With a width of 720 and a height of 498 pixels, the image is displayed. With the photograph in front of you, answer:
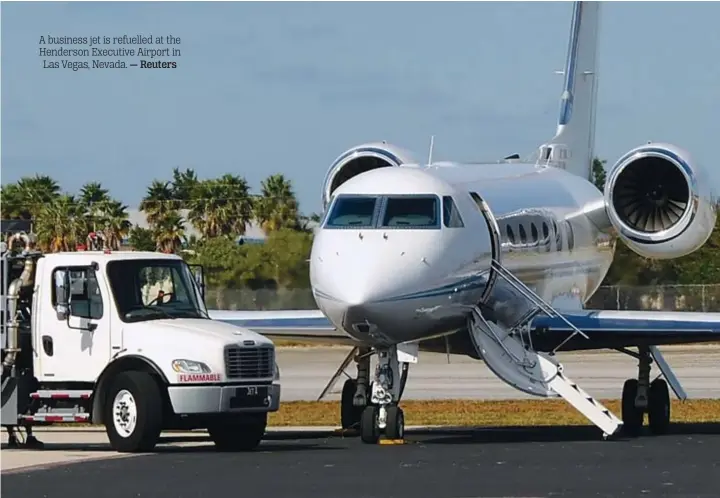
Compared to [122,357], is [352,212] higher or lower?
higher

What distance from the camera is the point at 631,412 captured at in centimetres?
2595

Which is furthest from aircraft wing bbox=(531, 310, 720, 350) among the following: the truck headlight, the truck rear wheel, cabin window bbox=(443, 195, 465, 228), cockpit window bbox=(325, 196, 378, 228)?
the truck rear wheel

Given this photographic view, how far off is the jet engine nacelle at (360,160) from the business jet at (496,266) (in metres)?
0.02

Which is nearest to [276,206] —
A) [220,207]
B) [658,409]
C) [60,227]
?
[220,207]

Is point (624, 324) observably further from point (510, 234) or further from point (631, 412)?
point (510, 234)

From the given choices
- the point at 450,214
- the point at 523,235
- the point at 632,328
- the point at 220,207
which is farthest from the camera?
the point at 220,207

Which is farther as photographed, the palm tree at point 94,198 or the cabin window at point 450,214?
the palm tree at point 94,198

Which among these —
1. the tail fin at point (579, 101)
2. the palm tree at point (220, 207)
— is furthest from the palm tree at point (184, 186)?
the tail fin at point (579, 101)

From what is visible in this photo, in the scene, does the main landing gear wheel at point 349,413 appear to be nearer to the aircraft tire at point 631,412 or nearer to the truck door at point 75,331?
the aircraft tire at point 631,412

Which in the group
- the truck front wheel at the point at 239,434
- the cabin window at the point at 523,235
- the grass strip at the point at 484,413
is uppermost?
the cabin window at the point at 523,235

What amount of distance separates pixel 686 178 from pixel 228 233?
57469mm

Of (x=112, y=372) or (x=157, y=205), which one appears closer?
(x=112, y=372)

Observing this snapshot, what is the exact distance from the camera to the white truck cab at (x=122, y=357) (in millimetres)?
20672

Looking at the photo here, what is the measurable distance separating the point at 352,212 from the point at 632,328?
4.97 metres
